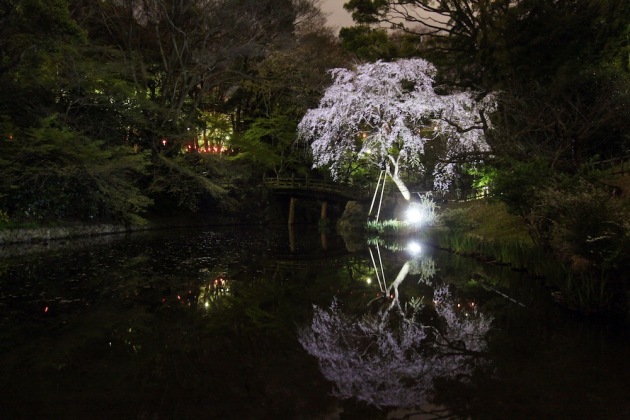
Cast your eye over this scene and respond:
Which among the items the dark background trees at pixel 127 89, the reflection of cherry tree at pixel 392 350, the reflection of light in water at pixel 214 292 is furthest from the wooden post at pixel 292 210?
the reflection of cherry tree at pixel 392 350

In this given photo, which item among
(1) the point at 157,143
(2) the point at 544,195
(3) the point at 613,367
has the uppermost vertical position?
(1) the point at 157,143

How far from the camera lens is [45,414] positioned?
3303 millimetres

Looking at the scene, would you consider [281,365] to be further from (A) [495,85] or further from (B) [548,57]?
(B) [548,57]

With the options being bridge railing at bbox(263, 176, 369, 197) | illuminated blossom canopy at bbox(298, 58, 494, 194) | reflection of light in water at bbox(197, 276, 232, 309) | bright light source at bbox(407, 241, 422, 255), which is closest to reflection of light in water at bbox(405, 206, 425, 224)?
bright light source at bbox(407, 241, 422, 255)

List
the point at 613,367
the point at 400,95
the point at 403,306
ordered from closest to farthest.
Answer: the point at 613,367
the point at 403,306
the point at 400,95

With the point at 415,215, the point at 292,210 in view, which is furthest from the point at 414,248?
the point at 292,210

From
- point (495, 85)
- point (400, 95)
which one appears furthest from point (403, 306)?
point (400, 95)

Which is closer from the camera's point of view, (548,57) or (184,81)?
(548,57)

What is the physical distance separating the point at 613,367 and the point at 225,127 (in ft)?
101

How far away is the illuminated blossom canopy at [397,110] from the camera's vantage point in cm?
1925

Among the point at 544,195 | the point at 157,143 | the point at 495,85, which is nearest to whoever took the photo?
the point at 544,195

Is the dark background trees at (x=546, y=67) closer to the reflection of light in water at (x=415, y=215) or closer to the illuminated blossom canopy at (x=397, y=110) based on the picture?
the illuminated blossom canopy at (x=397, y=110)

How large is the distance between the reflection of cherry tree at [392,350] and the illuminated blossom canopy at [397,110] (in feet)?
44.8

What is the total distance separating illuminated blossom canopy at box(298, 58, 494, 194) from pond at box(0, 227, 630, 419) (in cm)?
1132
